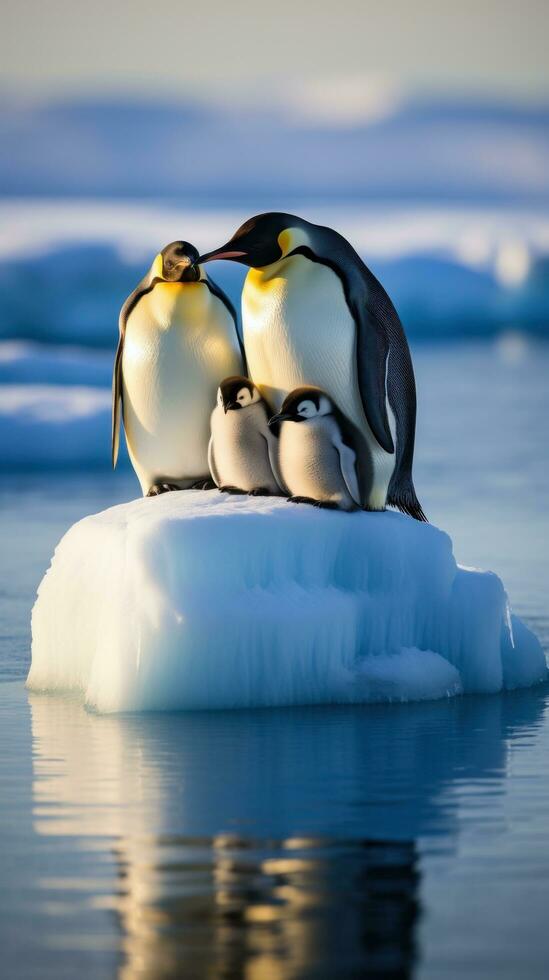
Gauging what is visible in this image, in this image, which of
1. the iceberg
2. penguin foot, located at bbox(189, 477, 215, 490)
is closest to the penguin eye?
penguin foot, located at bbox(189, 477, 215, 490)

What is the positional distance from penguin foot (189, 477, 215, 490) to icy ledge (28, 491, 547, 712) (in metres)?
0.37

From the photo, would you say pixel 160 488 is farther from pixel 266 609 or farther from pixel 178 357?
pixel 266 609

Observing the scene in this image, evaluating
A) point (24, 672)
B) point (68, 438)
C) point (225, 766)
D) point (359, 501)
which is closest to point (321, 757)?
point (225, 766)

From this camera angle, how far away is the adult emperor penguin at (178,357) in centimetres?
674

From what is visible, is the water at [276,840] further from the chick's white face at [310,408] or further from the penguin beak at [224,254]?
the penguin beak at [224,254]

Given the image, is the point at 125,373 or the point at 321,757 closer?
the point at 321,757

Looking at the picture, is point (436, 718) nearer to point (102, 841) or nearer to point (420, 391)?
point (102, 841)

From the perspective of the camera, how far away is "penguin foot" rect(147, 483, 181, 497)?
693 cm

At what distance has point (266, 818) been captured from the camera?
4410 millimetres

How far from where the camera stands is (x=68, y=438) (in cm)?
1700

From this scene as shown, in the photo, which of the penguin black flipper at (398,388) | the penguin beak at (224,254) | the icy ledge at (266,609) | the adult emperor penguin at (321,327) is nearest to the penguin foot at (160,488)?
the icy ledge at (266,609)

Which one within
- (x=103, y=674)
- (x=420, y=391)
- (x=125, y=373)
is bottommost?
(x=103, y=674)

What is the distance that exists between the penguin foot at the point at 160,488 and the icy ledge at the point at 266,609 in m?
0.43

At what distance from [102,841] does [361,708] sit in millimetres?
1919
